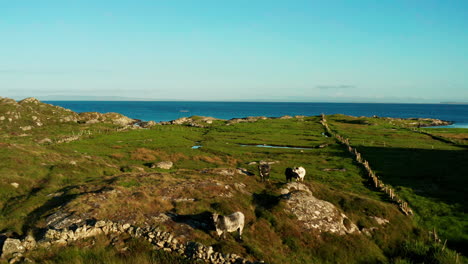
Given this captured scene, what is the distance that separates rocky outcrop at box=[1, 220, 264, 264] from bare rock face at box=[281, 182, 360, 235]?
8199 mm

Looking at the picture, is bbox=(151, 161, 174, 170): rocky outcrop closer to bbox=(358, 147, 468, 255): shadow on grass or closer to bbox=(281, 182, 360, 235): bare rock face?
bbox=(281, 182, 360, 235): bare rock face

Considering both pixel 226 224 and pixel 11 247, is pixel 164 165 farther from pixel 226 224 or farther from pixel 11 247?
pixel 11 247

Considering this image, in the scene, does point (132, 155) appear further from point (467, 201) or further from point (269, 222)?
point (467, 201)

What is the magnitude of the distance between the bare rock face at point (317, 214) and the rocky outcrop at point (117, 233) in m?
8.20

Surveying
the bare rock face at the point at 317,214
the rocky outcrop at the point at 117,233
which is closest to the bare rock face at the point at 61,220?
the rocky outcrop at the point at 117,233

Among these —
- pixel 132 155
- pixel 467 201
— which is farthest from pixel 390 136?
pixel 132 155

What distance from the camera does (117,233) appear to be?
1747 centimetres

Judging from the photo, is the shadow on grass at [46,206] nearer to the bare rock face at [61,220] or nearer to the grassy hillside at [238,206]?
the grassy hillside at [238,206]

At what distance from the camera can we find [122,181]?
27.5 m

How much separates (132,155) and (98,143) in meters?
21.7

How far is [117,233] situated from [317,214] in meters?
15.1

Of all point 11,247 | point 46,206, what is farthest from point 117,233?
point 46,206

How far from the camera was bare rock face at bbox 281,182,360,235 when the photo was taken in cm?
2169

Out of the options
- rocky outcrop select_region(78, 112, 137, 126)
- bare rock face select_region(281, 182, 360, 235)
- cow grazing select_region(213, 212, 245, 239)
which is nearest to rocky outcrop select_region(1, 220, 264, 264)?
cow grazing select_region(213, 212, 245, 239)
